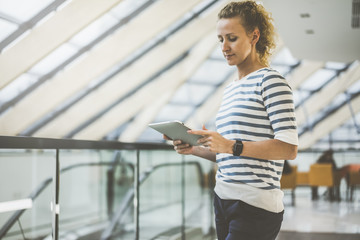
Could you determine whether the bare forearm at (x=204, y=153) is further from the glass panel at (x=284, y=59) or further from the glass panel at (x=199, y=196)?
the glass panel at (x=284, y=59)

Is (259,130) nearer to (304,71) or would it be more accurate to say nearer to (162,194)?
(162,194)

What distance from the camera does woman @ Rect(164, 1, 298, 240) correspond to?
49.6 inches

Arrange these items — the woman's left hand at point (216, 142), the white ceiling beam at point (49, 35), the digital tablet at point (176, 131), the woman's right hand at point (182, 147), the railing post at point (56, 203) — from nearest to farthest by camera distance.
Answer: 1. the woman's left hand at point (216, 142)
2. the digital tablet at point (176, 131)
3. the woman's right hand at point (182, 147)
4. the railing post at point (56, 203)
5. the white ceiling beam at point (49, 35)

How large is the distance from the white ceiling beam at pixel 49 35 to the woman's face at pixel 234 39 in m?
5.96

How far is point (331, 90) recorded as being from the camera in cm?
1582

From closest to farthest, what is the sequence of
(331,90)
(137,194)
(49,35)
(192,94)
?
(137,194), (49,35), (192,94), (331,90)

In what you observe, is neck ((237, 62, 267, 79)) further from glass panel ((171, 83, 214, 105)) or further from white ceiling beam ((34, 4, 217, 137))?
glass panel ((171, 83, 214, 105))

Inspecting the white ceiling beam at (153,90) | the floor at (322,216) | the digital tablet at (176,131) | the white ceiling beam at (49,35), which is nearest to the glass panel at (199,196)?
the floor at (322,216)

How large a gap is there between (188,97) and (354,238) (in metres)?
9.46

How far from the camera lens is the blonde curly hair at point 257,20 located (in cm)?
141

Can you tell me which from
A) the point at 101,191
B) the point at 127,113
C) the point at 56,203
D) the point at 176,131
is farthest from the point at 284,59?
the point at 176,131

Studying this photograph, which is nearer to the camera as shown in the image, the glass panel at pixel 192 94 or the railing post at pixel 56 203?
the railing post at pixel 56 203

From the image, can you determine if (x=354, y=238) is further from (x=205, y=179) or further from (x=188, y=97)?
(x=188, y=97)

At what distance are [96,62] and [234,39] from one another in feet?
25.7
